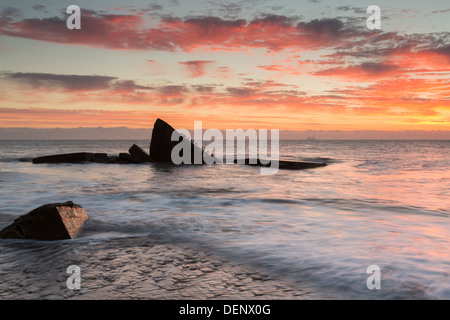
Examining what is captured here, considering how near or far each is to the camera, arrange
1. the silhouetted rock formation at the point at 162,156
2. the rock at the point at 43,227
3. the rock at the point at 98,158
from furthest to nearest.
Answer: the rock at the point at 98,158, the silhouetted rock formation at the point at 162,156, the rock at the point at 43,227

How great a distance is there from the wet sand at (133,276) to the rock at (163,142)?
18.9 m

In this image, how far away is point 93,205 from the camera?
1020 centimetres

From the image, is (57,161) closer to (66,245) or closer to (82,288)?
(66,245)

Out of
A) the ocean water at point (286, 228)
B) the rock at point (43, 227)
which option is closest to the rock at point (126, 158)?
the ocean water at point (286, 228)

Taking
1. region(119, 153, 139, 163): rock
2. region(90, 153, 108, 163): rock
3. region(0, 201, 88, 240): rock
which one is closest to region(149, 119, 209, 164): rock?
region(119, 153, 139, 163): rock

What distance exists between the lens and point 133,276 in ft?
14.2

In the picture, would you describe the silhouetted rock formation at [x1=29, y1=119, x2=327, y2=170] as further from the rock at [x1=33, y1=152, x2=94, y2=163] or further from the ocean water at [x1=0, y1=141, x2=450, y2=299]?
the ocean water at [x1=0, y1=141, x2=450, y2=299]

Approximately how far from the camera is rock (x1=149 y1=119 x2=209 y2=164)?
79.9 feet

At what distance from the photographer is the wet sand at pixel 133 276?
385cm

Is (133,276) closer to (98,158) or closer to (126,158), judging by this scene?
(126,158)

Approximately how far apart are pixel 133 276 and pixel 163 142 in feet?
71.0

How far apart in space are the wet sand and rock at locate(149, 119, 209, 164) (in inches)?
746

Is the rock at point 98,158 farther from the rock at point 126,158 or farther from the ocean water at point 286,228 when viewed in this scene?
the ocean water at point 286,228
